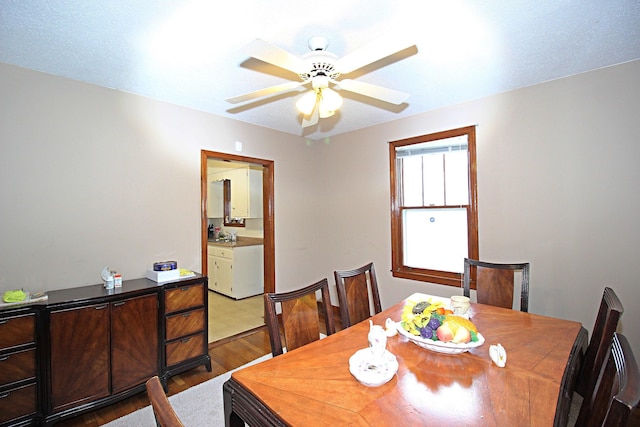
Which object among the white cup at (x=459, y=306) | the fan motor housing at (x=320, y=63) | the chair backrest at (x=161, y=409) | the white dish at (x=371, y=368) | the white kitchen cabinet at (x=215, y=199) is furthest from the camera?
the white kitchen cabinet at (x=215, y=199)

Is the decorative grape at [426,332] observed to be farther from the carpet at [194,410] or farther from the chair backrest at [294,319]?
the carpet at [194,410]

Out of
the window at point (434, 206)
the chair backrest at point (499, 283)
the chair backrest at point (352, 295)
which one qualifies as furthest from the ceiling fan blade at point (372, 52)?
the window at point (434, 206)

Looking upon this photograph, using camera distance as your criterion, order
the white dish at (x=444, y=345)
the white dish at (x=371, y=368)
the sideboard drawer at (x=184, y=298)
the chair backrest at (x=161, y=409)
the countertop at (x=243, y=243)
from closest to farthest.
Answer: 1. the chair backrest at (x=161, y=409)
2. the white dish at (x=371, y=368)
3. the white dish at (x=444, y=345)
4. the sideboard drawer at (x=184, y=298)
5. the countertop at (x=243, y=243)

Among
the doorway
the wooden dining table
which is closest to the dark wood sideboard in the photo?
the doorway

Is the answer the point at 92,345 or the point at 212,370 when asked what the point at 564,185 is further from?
the point at 92,345

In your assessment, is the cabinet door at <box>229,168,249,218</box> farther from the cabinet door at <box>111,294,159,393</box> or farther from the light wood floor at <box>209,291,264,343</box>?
the cabinet door at <box>111,294,159,393</box>

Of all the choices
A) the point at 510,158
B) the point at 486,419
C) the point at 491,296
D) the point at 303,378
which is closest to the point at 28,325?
the point at 303,378

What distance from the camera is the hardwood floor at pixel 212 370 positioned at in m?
2.14

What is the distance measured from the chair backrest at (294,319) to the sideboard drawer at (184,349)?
141 cm

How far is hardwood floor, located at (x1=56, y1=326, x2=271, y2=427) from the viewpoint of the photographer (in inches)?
84.1

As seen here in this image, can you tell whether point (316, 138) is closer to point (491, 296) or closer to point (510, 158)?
point (510, 158)

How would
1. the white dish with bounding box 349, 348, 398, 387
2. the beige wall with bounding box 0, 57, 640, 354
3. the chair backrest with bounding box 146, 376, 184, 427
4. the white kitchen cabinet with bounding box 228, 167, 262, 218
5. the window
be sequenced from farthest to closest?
the white kitchen cabinet with bounding box 228, 167, 262, 218 → the window → the beige wall with bounding box 0, 57, 640, 354 → the white dish with bounding box 349, 348, 398, 387 → the chair backrest with bounding box 146, 376, 184, 427

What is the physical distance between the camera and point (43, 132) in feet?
7.68

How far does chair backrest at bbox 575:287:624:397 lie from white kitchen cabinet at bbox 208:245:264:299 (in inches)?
170
